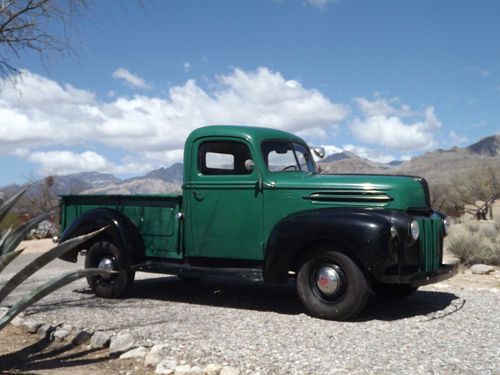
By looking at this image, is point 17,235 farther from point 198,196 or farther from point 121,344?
point 198,196

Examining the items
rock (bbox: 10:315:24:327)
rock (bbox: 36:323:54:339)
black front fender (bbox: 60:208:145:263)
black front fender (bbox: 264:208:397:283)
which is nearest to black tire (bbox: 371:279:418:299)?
black front fender (bbox: 264:208:397:283)

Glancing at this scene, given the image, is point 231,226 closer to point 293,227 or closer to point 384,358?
point 293,227

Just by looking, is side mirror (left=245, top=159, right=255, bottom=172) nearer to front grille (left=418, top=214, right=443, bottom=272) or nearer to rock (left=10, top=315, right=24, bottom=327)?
front grille (left=418, top=214, right=443, bottom=272)

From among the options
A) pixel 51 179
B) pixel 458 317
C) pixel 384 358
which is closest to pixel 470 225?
pixel 458 317

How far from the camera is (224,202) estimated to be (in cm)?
641

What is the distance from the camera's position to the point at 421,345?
4715mm

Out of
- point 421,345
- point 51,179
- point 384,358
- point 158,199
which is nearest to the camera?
point 384,358

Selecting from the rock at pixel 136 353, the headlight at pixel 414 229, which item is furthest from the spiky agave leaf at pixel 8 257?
the headlight at pixel 414 229

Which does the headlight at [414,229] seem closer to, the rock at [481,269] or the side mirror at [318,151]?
the side mirror at [318,151]

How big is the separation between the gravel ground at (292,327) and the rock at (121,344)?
0.31 ft

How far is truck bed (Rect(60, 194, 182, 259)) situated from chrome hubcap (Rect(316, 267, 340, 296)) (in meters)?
1.86

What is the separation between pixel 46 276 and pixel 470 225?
29.6ft

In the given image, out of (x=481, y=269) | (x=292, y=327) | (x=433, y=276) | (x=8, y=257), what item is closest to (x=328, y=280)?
(x=292, y=327)

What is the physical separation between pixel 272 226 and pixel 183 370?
7.37ft
